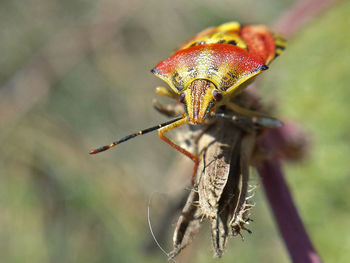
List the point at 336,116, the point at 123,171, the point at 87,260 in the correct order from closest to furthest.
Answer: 1. the point at 336,116
2. the point at 87,260
3. the point at 123,171

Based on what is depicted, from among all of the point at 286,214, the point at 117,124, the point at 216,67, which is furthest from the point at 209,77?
the point at 117,124

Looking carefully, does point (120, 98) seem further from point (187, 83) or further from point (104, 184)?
point (187, 83)

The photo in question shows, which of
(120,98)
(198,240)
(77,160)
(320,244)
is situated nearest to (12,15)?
(120,98)

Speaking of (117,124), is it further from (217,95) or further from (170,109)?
(217,95)

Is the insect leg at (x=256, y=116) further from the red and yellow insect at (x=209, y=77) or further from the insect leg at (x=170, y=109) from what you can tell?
the insect leg at (x=170, y=109)

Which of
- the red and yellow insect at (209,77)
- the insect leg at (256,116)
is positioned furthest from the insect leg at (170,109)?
the insect leg at (256,116)
